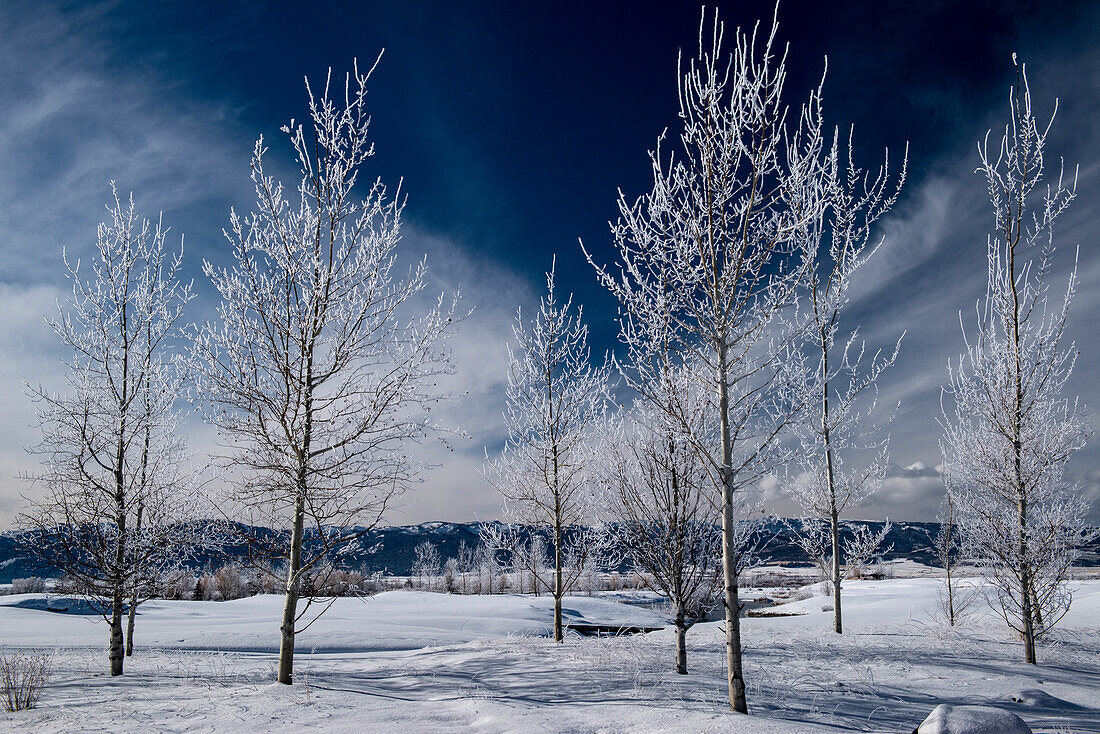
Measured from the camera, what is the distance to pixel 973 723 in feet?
14.2

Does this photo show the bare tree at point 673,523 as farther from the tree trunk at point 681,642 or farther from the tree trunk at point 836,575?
the tree trunk at point 836,575

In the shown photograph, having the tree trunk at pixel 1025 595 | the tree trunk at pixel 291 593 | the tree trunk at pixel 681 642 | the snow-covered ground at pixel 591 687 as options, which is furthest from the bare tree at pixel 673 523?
the tree trunk at pixel 1025 595

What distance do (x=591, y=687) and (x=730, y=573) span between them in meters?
2.66

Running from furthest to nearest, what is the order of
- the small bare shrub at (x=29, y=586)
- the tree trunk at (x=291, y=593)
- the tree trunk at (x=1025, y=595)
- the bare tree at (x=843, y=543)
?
the small bare shrub at (x=29, y=586)
the bare tree at (x=843, y=543)
the tree trunk at (x=1025, y=595)
the tree trunk at (x=291, y=593)

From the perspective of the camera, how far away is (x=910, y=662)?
9.08 m

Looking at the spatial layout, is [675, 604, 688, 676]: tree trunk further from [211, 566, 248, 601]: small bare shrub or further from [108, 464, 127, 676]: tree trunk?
[211, 566, 248, 601]: small bare shrub

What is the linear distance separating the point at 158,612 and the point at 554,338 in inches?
845

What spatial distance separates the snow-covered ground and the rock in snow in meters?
0.83

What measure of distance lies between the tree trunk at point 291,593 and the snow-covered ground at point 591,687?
0.72 ft

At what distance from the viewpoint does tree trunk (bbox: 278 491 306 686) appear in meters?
6.61

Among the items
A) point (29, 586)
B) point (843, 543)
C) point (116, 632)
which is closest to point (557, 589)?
point (116, 632)

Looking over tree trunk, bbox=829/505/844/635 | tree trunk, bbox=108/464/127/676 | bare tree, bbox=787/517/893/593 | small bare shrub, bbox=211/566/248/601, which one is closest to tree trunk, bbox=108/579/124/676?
tree trunk, bbox=108/464/127/676

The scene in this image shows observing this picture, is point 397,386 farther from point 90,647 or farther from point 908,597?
point 908,597

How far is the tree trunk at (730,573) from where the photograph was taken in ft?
17.1
